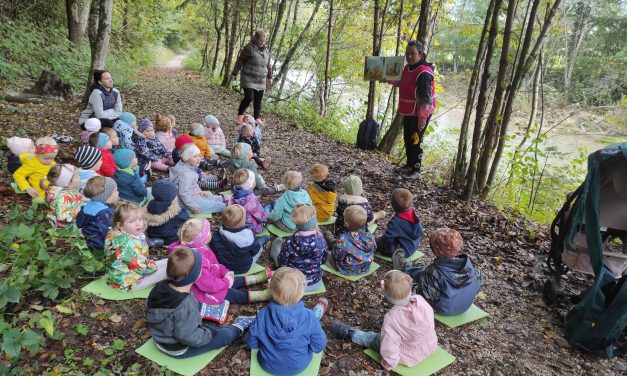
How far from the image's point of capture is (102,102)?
20.1ft

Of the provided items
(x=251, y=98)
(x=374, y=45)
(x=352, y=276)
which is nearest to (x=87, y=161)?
(x=352, y=276)

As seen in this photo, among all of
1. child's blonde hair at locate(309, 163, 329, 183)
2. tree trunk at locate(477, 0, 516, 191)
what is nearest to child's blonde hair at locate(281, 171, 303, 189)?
child's blonde hair at locate(309, 163, 329, 183)

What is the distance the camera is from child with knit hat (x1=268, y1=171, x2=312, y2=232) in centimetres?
484

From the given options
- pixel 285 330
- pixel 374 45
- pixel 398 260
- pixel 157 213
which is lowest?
pixel 398 260

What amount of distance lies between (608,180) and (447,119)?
2214 cm

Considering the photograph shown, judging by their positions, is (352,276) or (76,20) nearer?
(352,276)

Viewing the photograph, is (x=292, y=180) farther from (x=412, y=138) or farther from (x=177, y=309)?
(x=412, y=138)


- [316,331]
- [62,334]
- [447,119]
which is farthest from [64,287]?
[447,119]

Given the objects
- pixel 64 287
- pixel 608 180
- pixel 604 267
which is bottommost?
pixel 64 287

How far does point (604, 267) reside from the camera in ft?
10.7

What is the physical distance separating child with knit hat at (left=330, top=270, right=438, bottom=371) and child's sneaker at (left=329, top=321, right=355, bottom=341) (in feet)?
0.97

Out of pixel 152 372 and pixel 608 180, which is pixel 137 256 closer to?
pixel 152 372

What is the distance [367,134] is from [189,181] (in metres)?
5.01

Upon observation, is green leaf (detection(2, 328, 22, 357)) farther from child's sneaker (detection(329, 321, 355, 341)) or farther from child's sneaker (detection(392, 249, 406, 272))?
child's sneaker (detection(392, 249, 406, 272))
